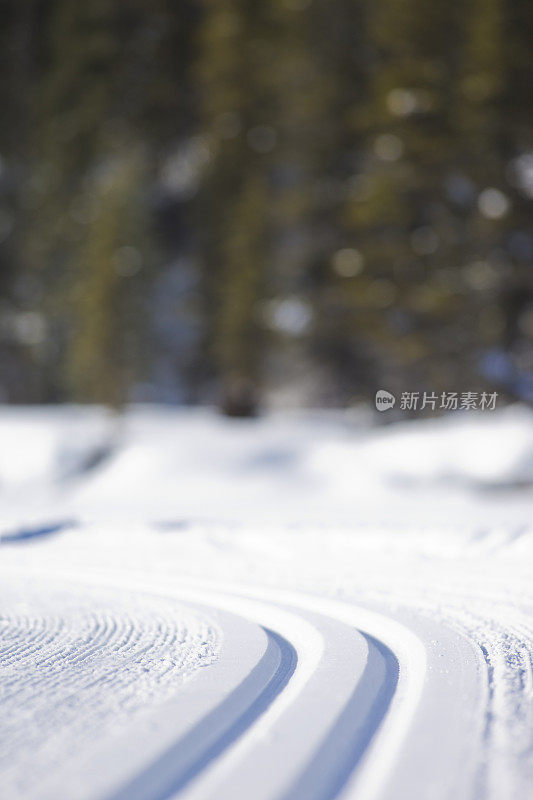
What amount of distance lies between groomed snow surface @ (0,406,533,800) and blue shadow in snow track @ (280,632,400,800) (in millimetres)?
12

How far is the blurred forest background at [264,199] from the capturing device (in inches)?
768

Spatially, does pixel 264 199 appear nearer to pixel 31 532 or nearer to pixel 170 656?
pixel 31 532

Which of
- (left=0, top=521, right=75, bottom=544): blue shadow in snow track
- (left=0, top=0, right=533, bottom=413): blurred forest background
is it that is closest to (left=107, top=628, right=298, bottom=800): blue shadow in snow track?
(left=0, top=521, right=75, bottom=544): blue shadow in snow track

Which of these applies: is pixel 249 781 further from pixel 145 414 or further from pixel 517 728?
pixel 145 414

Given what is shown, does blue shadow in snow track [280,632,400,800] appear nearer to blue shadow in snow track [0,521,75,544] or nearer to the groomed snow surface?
the groomed snow surface

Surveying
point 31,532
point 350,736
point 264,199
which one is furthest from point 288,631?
point 264,199

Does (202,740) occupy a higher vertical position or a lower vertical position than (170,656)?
higher

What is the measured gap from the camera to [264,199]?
87.5ft

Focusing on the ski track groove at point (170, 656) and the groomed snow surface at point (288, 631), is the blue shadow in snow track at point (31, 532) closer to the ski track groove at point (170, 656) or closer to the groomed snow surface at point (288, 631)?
the groomed snow surface at point (288, 631)

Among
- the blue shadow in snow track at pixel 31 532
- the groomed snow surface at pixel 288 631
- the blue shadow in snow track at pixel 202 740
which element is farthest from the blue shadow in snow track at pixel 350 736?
the blue shadow in snow track at pixel 31 532

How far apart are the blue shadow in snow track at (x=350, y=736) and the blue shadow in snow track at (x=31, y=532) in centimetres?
802

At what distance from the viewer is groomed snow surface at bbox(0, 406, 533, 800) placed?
2975mm

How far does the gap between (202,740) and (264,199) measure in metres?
24.8

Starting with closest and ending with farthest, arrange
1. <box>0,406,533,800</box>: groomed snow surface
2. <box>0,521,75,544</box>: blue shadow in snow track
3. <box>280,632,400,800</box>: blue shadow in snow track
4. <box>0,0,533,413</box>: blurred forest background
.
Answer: <box>280,632,400,800</box>: blue shadow in snow track → <box>0,406,533,800</box>: groomed snow surface → <box>0,521,75,544</box>: blue shadow in snow track → <box>0,0,533,413</box>: blurred forest background
